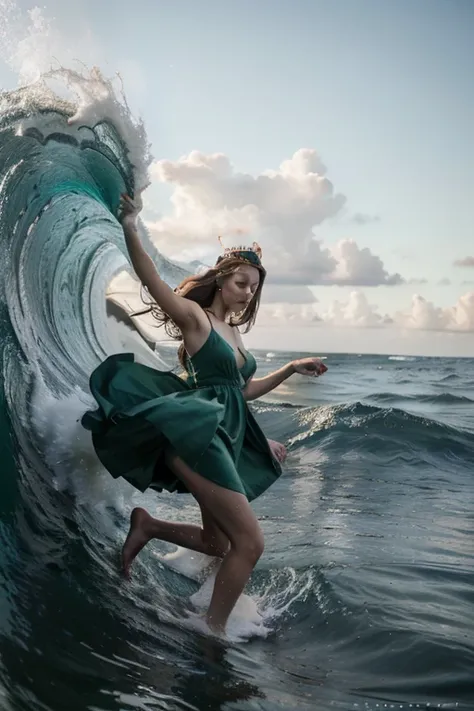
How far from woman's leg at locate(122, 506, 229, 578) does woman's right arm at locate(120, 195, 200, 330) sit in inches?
39.2

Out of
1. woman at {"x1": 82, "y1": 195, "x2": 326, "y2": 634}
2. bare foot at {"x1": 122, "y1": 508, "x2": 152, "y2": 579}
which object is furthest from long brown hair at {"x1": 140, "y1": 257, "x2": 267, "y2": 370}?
bare foot at {"x1": 122, "y1": 508, "x2": 152, "y2": 579}

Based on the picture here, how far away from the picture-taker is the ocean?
8.29ft

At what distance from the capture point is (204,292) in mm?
3701

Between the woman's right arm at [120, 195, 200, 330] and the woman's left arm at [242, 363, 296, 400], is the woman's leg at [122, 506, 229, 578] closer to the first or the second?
the woman's left arm at [242, 363, 296, 400]

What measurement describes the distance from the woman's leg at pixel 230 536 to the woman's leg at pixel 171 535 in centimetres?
46

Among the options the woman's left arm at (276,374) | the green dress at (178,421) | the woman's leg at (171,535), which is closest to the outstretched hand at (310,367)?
the woman's left arm at (276,374)

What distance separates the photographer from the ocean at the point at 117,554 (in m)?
2.53

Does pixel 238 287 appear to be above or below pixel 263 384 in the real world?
above

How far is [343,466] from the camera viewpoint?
8.59 meters

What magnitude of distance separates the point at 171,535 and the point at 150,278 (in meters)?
1.44

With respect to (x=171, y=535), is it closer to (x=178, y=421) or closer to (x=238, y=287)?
(x=178, y=421)

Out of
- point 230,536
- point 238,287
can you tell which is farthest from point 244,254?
point 230,536

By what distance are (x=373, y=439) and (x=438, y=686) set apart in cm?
726

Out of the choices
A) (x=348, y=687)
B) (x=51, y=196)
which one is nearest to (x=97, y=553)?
(x=348, y=687)
